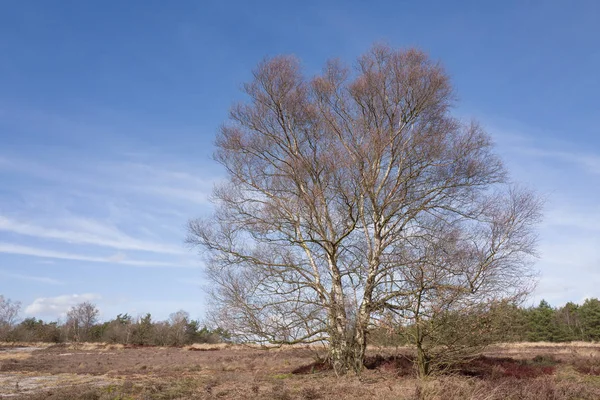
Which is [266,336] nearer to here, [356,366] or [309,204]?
[356,366]

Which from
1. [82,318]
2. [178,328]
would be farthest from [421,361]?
[82,318]

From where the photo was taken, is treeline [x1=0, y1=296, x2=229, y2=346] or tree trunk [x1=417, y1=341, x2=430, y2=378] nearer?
tree trunk [x1=417, y1=341, x2=430, y2=378]

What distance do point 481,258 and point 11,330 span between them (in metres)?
63.2

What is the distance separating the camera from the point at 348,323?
12.3m

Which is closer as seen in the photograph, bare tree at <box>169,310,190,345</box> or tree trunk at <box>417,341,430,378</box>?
tree trunk at <box>417,341,430,378</box>

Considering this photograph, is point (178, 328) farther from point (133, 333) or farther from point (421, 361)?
point (421, 361)

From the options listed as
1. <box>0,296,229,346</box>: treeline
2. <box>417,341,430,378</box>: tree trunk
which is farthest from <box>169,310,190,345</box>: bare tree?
<box>417,341,430,378</box>: tree trunk

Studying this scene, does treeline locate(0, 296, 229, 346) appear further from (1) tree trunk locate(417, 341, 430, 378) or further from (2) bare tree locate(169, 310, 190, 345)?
(1) tree trunk locate(417, 341, 430, 378)

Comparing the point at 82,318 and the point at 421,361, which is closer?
the point at 421,361

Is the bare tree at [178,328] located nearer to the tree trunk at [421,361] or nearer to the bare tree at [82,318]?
the bare tree at [82,318]

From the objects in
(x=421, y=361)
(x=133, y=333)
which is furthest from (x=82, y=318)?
(x=421, y=361)

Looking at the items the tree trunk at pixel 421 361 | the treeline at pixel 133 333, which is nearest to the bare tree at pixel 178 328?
the treeline at pixel 133 333

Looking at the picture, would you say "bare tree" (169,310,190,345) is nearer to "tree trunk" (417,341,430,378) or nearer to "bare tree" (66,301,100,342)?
"bare tree" (66,301,100,342)

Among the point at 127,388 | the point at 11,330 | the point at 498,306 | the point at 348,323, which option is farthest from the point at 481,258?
the point at 11,330
